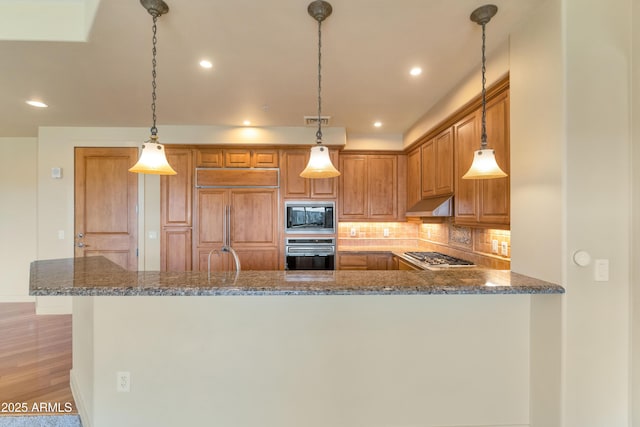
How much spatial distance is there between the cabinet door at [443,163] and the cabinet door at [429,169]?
0.16ft

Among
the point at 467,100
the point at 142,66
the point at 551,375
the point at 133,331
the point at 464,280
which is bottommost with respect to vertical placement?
the point at 551,375

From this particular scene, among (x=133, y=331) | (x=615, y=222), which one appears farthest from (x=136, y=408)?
(x=615, y=222)

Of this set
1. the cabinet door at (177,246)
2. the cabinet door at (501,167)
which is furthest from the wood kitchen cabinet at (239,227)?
the cabinet door at (501,167)

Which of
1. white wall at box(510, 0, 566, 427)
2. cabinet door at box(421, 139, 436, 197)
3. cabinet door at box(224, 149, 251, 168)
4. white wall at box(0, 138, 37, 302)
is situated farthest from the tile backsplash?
white wall at box(0, 138, 37, 302)

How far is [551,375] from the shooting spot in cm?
147

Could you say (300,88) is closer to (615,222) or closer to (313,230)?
(313,230)

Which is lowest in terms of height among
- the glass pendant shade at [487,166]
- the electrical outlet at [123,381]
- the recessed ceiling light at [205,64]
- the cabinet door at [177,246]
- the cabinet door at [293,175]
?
the electrical outlet at [123,381]

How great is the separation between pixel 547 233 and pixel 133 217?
14.3ft

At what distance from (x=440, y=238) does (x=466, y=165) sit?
4.70 ft

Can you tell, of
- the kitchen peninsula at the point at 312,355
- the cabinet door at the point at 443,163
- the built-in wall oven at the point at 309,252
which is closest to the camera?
the kitchen peninsula at the point at 312,355

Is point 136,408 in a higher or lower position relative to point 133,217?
A: lower

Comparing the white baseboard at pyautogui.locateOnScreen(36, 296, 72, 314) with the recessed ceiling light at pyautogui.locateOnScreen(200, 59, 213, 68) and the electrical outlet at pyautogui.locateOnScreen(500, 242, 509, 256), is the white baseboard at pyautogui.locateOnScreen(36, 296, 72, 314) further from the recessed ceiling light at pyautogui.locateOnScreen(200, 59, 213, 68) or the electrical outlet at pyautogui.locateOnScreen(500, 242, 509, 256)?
the electrical outlet at pyautogui.locateOnScreen(500, 242, 509, 256)

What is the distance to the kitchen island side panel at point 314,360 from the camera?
1553 millimetres

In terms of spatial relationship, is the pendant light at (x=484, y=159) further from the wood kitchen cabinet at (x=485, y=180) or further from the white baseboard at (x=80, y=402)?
the white baseboard at (x=80, y=402)
